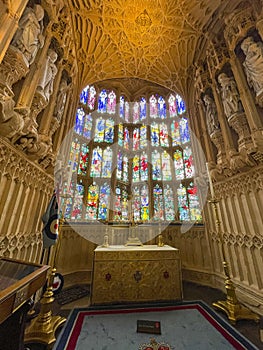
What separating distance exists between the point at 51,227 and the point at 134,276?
7.43 feet

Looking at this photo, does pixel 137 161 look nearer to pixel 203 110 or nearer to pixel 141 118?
pixel 141 118

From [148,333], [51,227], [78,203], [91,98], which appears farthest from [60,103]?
[148,333]

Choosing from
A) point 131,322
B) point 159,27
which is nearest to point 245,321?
point 131,322

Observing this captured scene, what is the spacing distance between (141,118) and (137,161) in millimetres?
3373

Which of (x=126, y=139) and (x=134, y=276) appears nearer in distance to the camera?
(x=134, y=276)

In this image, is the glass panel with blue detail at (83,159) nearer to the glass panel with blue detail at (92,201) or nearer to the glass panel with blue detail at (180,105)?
the glass panel with blue detail at (92,201)

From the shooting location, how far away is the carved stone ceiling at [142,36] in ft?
22.9

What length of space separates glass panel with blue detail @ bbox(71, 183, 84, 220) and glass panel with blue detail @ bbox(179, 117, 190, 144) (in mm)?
6556

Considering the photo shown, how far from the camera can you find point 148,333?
2.47 metres

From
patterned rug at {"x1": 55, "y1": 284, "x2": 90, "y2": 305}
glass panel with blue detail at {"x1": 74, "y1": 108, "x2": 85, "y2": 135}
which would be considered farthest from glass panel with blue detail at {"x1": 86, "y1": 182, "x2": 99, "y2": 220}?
glass panel with blue detail at {"x1": 74, "y1": 108, "x2": 85, "y2": 135}

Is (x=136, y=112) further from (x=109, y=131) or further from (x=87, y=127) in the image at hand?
(x=87, y=127)

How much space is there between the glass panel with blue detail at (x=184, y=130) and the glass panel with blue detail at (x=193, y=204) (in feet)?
9.04

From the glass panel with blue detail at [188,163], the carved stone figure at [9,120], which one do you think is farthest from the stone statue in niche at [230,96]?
the carved stone figure at [9,120]

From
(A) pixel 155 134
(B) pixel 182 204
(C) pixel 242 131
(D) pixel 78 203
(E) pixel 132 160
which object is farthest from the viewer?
(A) pixel 155 134
